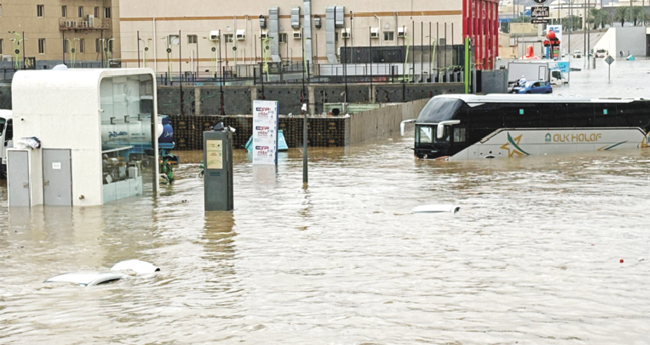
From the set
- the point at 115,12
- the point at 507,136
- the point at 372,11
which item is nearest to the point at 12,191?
the point at 507,136

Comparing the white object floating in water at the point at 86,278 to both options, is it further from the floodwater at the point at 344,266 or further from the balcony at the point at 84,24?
the balcony at the point at 84,24

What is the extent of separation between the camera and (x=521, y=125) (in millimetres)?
39188

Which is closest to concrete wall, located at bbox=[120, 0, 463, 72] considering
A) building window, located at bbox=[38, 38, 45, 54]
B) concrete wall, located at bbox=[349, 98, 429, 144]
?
building window, located at bbox=[38, 38, 45, 54]

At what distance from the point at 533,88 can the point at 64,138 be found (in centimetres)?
6104

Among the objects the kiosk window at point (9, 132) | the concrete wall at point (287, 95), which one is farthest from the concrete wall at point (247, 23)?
the kiosk window at point (9, 132)

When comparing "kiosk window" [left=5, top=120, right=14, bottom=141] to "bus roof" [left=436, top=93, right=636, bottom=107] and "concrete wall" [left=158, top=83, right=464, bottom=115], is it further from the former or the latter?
"concrete wall" [left=158, top=83, right=464, bottom=115]

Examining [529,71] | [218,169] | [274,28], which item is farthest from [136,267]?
[529,71]

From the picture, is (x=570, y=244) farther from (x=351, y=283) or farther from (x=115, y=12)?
(x=115, y=12)

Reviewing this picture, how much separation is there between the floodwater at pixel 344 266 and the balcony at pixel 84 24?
6019cm

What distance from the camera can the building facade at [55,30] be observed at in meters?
83.6

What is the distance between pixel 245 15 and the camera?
83.1 metres

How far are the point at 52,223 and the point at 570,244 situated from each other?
433 inches

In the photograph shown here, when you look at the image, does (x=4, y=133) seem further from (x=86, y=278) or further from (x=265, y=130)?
(x=86, y=278)

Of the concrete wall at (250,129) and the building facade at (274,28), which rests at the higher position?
the building facade at (274,28)
